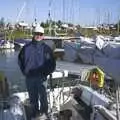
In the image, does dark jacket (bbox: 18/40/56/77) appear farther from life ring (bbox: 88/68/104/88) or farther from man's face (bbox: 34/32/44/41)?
life ring (bbox: 88/68/104/88)

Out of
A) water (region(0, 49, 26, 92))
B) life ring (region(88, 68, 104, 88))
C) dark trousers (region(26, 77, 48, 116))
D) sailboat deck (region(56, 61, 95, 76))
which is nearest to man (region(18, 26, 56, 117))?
dark trousers (region(26, 77, 48, 116))

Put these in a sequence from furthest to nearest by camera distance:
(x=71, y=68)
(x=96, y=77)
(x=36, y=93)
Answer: (x=71, y=68), (x=96, y=77), (x=36, y=93)

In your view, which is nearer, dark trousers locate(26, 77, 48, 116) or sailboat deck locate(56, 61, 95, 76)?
dark trousers locate(26, 77, 48, 116)

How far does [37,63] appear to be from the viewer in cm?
557

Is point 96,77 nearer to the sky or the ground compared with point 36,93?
nearer to the sky

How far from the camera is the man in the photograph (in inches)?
218

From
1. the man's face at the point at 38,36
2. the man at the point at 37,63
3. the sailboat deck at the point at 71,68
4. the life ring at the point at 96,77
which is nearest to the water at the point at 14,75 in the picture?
the sailboat deck at the point at 71,68

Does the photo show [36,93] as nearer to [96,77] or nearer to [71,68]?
[96,77]

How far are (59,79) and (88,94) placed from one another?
103 centimetres

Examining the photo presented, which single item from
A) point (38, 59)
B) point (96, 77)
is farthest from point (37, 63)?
point (96, 77)

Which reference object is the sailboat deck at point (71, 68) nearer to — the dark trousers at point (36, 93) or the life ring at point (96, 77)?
the life ring at point (96, 77)

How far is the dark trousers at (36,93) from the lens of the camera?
5605 mm

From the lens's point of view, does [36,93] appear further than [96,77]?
No

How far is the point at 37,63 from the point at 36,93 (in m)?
0.47
